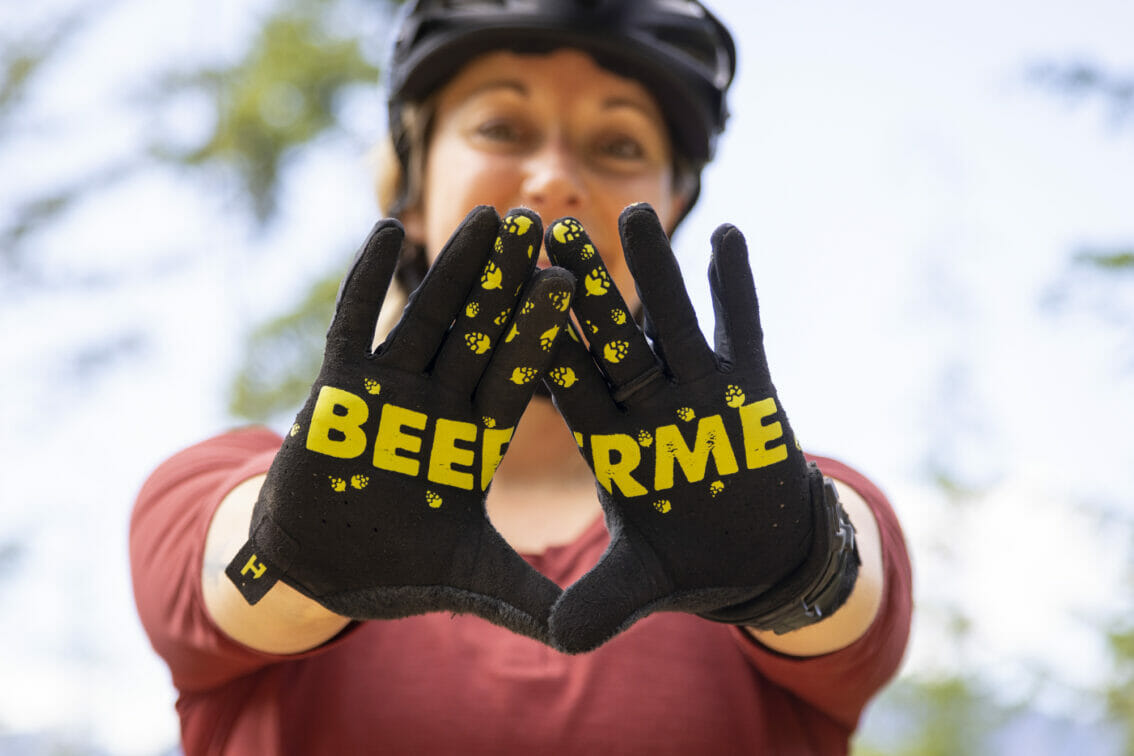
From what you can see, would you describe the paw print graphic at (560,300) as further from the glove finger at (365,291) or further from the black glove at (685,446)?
the glove finger at (365,291)

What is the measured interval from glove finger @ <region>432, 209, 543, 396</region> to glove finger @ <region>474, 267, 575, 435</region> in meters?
0.02

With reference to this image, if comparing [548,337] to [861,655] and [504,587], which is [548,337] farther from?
[861,655]

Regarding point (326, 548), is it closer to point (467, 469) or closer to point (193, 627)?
point (467, 469)

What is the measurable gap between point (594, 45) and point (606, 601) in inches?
48.0

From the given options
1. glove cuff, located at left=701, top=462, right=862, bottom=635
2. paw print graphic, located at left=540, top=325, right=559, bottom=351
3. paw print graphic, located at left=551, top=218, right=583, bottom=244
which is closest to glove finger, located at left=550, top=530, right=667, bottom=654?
glove cuff, located at left=701, top=462, right=862, bottom=635

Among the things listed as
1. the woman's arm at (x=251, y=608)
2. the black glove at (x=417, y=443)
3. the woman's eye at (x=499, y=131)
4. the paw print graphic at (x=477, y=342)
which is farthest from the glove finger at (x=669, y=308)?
the woman's eye at (x=499, y=131)

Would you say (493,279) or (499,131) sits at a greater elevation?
(499,131)

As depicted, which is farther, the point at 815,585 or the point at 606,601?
the point at 815,585

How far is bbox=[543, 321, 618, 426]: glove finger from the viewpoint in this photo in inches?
51.8

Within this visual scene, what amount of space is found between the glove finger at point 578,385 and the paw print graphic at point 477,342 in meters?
0.09

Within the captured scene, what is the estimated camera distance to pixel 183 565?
56.8 inches

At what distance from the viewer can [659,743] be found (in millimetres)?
1519

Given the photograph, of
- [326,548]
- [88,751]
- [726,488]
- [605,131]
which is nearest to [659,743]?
[726,488]

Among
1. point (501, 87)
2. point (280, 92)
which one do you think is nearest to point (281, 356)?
point (280, 92)
